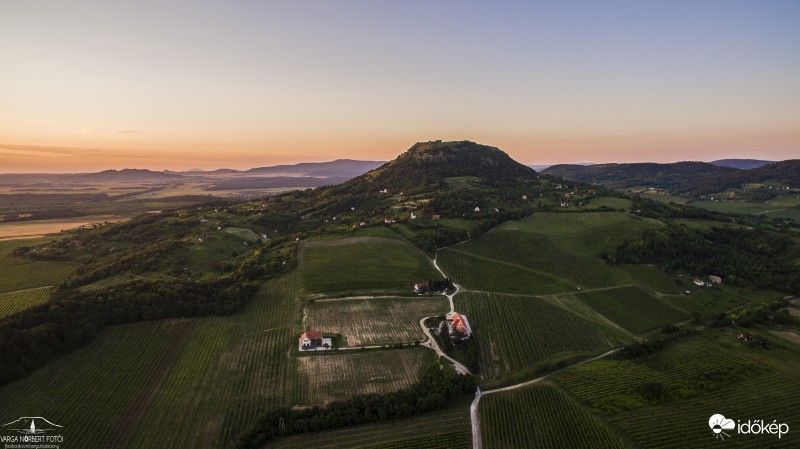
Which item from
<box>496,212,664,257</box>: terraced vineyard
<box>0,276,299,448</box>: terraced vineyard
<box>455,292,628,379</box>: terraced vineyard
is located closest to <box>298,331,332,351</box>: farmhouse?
<box>0,276,299,448</box>: terraced vineyard

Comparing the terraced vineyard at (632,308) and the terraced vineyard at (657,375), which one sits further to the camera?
the terraced vineyard at (632,308)

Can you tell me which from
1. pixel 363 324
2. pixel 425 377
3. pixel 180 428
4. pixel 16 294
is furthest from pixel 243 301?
pixel 16 294

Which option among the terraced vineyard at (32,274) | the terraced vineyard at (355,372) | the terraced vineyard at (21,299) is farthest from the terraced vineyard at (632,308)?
the terraced vineyard at (32,274)

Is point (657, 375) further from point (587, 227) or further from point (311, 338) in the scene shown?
point (587, 227)

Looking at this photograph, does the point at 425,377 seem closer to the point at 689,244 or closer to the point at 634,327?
the point at 634,327

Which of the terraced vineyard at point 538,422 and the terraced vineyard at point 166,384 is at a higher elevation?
the terraced vineyard at point 166,384

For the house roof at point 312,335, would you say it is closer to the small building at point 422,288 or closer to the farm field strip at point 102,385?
the farm field strip at point 102,385
